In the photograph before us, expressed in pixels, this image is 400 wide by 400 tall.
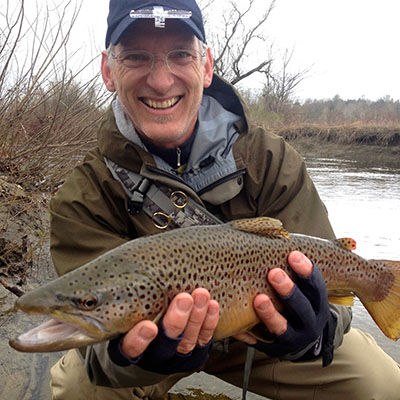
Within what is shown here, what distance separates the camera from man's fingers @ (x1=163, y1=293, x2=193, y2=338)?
1.65 m

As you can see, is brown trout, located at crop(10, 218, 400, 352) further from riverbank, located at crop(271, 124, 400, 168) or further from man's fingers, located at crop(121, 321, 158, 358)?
riverbank, located at crop(271, 124, 400, 168)

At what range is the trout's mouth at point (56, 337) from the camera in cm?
137

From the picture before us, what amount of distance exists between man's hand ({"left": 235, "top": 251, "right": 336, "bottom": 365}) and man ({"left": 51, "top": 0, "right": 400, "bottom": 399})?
0.75ft

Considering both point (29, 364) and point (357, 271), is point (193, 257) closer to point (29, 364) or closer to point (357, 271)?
point (357, 271)

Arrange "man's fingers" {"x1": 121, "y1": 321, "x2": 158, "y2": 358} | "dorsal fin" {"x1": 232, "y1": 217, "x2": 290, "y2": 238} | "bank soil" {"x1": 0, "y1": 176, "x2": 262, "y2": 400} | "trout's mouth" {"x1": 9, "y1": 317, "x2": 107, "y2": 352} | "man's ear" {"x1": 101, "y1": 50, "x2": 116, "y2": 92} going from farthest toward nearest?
1. "man's ear" {"x1": 101, "y1": 50, "x2": 116, "y2": 92}
2. "bank soil" {"x1": 0, "y1": 176, "x2": 262, "y2": 400}
3. "dorsal fin" {"x1": 232, "y1": 217, "x2": 290, "y2": 238}
4. "man's fingers" {"x1": 121, "y1": 321, "x2": 158, "y2": 358}
5. "trout's mouth" {"x1": 9, "y1": 317, "x2": 107, "y2": 352}

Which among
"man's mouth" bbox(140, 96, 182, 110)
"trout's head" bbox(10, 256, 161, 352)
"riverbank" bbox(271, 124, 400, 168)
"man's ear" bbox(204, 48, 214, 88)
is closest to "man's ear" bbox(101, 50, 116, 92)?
"man's mouth" bbox(140, 96, 182, 110)

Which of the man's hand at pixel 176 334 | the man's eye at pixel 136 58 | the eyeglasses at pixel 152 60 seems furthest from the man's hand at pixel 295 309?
the man's eye at pixel 136 58

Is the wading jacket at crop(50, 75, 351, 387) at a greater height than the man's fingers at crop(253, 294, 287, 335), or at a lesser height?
greater

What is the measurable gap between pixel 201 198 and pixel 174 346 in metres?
0.92

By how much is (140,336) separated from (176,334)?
14cm

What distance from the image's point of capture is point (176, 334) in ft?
5.54

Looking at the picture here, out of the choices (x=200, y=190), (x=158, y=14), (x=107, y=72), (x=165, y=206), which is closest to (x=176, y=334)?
(x=165, y=206)

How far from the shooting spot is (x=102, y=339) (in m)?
1.61

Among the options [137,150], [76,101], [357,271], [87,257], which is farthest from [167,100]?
[76,101]
